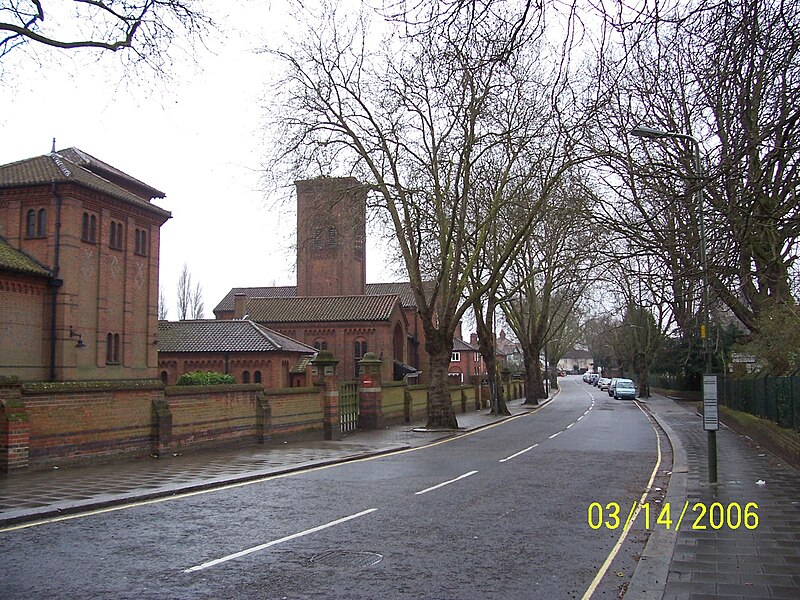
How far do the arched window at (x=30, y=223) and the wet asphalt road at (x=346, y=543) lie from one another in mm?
23471

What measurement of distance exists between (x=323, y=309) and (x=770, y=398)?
4144cm

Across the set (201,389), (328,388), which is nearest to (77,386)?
(201,389)

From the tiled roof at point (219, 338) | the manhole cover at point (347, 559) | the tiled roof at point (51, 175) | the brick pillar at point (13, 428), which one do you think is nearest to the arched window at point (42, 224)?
the tiled roof at point (51, 175)

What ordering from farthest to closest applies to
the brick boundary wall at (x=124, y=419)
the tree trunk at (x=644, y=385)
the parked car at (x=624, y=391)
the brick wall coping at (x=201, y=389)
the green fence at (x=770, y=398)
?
the tree trunk at (x=644, y=385)
the parked car at (x=624, y=391)
the brick wall coping at (x=201, y=389)
the green fence at (x=770, y=398)
the brick boundary wall at (x=124, y=419)

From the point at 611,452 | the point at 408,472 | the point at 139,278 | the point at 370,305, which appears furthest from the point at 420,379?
the point at 408,472

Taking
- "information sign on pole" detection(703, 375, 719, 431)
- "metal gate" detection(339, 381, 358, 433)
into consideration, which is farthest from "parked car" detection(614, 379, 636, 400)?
"information sign on pole" detection(703, 375, 719, 431)

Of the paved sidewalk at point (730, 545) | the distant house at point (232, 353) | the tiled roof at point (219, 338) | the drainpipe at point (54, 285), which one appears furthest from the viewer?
the tiled roof at point (219, 338)

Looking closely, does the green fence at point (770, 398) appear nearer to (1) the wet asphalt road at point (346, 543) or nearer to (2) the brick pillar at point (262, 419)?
(1) the wet asphalt road at point (346, 543)

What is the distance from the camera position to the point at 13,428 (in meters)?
13.8

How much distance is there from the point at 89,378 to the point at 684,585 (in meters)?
31.1

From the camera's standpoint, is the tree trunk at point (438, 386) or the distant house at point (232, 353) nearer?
the tree trunk at point (438, 386)

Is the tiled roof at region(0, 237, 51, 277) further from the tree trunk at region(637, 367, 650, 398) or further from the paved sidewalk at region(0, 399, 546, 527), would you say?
the tree trunk at region(637, 367, 650, 398)

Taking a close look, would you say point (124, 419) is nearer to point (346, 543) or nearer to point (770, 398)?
point (346, 543)

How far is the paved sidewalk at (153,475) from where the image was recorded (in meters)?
10.8
